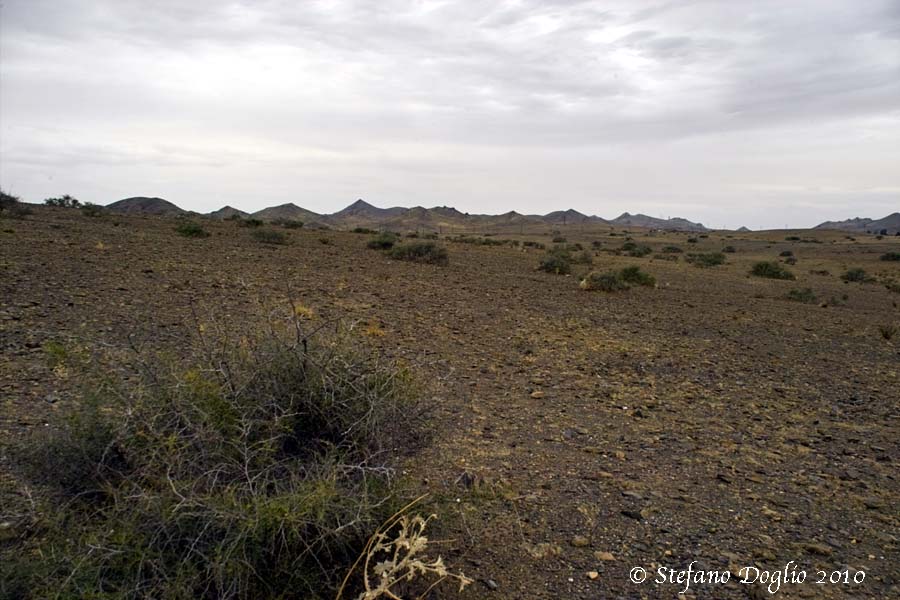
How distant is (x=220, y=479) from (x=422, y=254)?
16278 millimetres

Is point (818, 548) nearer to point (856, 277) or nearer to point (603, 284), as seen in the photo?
point (603, 284)

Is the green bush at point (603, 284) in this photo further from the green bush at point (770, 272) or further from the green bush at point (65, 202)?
the green bush at point (65, 202)

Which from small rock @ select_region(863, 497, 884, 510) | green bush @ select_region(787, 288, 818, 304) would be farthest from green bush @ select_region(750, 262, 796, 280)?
small rock @ select_region(863, 497, 884, 510)

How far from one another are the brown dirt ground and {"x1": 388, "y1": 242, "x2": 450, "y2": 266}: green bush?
5.04 m

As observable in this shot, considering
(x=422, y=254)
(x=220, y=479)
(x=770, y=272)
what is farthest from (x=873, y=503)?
(x=770, y=272)

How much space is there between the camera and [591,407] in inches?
229

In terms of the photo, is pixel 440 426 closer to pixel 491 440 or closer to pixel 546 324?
pixel 491 440

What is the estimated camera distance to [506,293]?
13109mm

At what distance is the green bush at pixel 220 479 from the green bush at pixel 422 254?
15023 mm

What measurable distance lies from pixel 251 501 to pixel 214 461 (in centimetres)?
32

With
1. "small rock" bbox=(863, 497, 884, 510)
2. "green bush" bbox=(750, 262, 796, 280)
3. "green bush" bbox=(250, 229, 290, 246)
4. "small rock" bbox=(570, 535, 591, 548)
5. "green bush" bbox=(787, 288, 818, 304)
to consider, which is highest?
"green bush" bbox=(250, 229, 290, 246)

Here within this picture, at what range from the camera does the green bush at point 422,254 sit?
18.6 metres

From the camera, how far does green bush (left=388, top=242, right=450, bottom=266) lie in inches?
733

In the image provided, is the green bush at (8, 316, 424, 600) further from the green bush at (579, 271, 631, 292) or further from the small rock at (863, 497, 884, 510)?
the green bush at (579, 271, 631, 292)
